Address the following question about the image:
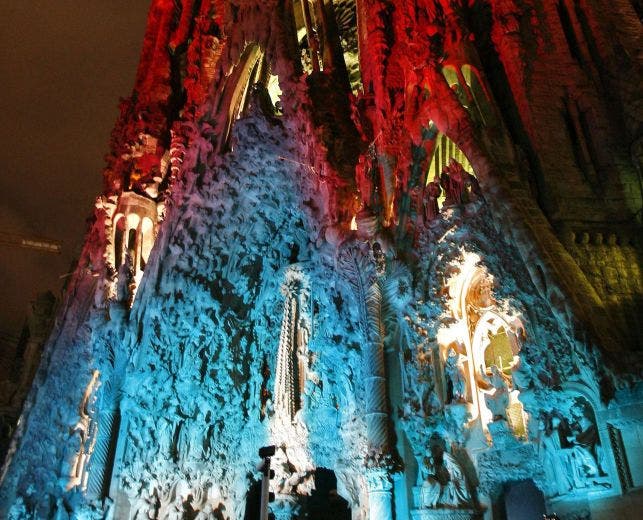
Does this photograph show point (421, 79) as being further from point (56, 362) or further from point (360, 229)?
point (56, 362)

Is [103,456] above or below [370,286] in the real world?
below

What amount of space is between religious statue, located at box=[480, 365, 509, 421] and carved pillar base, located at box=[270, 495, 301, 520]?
11.7 feet

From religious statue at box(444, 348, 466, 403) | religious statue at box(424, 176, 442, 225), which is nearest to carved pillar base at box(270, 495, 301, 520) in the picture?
religious statue at box(444, 348, 466, 403)

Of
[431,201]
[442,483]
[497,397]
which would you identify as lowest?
[442,483]

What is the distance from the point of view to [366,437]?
27.6ft

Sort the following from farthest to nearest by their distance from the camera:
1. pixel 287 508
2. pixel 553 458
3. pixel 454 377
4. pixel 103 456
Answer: pixel 103 456 → pixel 287 508 → pixel 454 377 → pixel 553 458

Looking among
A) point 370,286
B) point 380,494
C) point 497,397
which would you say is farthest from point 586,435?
point 370,286

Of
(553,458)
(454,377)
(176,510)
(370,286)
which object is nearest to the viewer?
(553,458)

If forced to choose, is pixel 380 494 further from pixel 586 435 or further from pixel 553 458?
pixel 586 435

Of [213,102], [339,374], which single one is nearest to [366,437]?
[339,374]

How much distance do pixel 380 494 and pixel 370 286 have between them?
2.75m

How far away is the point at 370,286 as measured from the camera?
8656 mm

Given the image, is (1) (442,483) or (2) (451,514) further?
(1) (442,483)

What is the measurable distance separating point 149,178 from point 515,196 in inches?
351
